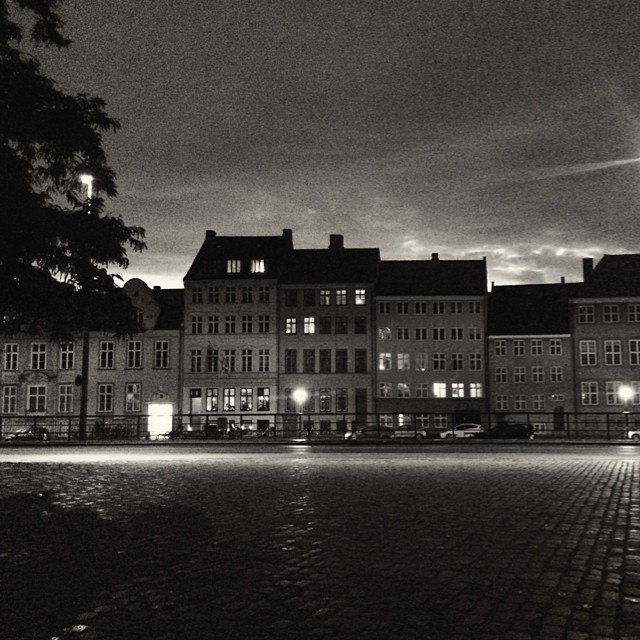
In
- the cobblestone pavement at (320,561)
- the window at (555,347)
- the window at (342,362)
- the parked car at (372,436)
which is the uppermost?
the window at (555,347)

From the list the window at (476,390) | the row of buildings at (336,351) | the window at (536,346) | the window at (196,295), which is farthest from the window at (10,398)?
the window at (536,346)

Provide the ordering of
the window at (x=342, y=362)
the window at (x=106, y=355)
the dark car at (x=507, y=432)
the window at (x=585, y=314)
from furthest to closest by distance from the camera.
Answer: the window at (x=342, y=362) < the window at (x=106, y=355) < the window at (x=585, y=314) < the dark car at (x=507, y=432)

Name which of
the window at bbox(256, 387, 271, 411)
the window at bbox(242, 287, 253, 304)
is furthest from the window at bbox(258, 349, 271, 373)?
the window at bbox(242, 287, 253, 304)

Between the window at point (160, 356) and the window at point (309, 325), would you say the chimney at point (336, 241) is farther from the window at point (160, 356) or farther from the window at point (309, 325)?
the window at point (160, 356)

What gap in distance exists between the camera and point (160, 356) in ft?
227

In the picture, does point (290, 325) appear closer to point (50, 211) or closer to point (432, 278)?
point (432, 278)

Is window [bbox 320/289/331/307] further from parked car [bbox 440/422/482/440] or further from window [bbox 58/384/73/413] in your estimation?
window [bbox 58/384/73/413]

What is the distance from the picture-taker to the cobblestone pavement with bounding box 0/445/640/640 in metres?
→ 5.04

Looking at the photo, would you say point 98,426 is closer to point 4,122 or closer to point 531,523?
point 4,122

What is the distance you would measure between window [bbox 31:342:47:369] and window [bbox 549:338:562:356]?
42.1 metres

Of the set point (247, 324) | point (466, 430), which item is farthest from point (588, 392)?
point (247, 324)

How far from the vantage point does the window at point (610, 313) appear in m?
68.2

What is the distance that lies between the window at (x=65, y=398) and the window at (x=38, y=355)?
97.3 inches

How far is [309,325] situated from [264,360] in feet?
15.9
